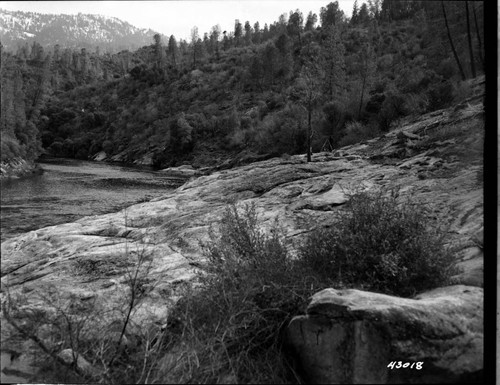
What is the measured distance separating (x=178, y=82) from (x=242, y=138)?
1092mm

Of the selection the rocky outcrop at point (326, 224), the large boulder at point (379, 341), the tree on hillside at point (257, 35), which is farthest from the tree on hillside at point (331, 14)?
the large boulder at point (379, 341)

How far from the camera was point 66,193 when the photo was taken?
263 cm

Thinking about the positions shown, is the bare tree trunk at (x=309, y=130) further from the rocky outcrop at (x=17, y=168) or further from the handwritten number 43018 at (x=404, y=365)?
the rocky outcrop at (x=17, y=168)

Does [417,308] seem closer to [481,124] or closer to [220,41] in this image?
[481,124]

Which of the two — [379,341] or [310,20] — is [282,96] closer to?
[310,20]

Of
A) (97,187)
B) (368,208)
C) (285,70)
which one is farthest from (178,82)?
(368,208)

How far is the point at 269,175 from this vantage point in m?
2.94

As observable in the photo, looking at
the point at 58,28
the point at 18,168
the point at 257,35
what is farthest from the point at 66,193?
the point at 257,35

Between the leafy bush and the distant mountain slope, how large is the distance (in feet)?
6.05

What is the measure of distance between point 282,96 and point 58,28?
6.15 feet

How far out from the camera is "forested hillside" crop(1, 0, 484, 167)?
2.66 metres

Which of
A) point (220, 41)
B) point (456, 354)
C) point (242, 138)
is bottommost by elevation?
point (456, 354)

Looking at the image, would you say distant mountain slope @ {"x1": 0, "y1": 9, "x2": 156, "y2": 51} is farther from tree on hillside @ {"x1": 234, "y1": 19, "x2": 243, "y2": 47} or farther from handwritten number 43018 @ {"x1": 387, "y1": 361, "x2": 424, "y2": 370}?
handwritten number 43018 @ {"x1": 387, "y1": 361, "x2": 424, "y2": 370}

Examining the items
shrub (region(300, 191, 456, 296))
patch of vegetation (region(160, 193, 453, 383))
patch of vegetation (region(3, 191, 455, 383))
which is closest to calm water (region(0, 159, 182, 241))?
patch of vegetation (region(3, 191, 455, 383))
